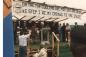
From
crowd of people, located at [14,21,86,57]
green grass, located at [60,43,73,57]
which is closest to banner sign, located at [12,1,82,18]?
crowd of people, located at [14,21,86,57]

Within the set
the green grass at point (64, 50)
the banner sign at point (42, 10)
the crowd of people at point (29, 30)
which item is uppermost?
the banner sign at point (42, 10)

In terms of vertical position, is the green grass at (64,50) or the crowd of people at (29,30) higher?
the crowd of people at (29,30)

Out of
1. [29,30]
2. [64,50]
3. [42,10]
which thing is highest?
[42,10]

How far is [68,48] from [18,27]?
1.54 ft

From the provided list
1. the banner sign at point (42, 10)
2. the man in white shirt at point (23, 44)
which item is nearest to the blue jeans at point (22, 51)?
the man in white shirt at point (23, 44)

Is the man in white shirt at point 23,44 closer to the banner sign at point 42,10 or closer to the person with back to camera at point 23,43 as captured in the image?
the person with back to camera at point 23,43

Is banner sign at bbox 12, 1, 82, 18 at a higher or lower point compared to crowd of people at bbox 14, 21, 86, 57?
higher

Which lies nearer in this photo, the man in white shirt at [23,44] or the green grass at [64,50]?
the man in white shirt at [23,44]

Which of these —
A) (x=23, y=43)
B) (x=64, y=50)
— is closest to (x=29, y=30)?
(x=23, y=43)

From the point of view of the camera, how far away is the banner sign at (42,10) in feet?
6.21

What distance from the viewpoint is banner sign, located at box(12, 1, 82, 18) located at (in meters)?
1.89

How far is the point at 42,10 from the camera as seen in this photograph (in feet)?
6.55

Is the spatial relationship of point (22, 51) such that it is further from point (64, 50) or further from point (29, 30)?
point (64, 50)

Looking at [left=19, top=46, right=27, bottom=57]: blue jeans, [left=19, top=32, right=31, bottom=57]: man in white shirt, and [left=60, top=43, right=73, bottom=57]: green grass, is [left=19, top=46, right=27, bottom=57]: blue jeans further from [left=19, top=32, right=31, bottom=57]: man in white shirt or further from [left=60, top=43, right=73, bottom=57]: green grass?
[left=60, top=43, right=73, bottom=57]: green grass
